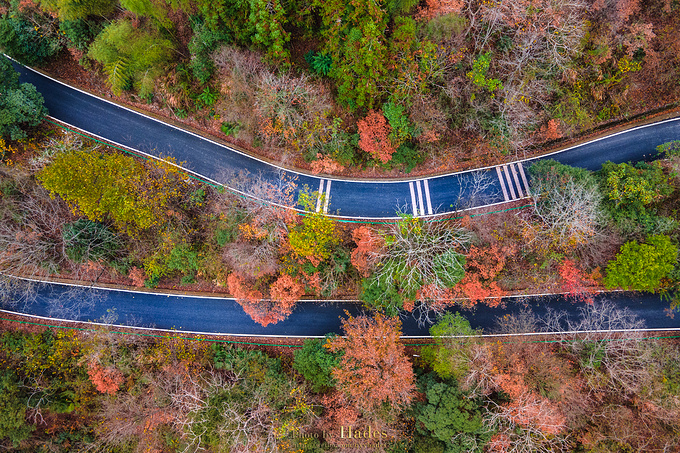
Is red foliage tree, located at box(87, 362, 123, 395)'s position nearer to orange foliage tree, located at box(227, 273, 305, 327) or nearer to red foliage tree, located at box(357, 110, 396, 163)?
orange foliage tree, located at box(227, 273, 305, 327)

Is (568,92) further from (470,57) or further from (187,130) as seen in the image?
(187,130)

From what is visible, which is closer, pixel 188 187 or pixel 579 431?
pixel 579 431

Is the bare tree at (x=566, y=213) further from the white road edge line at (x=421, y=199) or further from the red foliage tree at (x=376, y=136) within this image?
the red foliage tree at (x=376, y=136)

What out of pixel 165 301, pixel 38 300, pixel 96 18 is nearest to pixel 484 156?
pixel 165 301

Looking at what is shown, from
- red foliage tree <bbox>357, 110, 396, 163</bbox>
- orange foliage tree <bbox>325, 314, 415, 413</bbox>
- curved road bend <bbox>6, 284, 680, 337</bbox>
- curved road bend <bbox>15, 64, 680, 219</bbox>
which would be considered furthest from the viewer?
curved road bend <bbox>6, 284, 680, 337</bbox>

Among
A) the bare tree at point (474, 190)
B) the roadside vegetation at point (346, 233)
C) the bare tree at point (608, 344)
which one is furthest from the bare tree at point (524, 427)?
the bare tree at point (474, 190)

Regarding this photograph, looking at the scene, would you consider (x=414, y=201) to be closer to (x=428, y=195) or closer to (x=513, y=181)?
(x=428, y=195)

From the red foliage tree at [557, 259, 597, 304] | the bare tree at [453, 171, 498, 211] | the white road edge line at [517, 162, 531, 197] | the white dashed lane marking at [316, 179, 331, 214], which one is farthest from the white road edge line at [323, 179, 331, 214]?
the red foliage tree at [557, 259, 597, 304]
